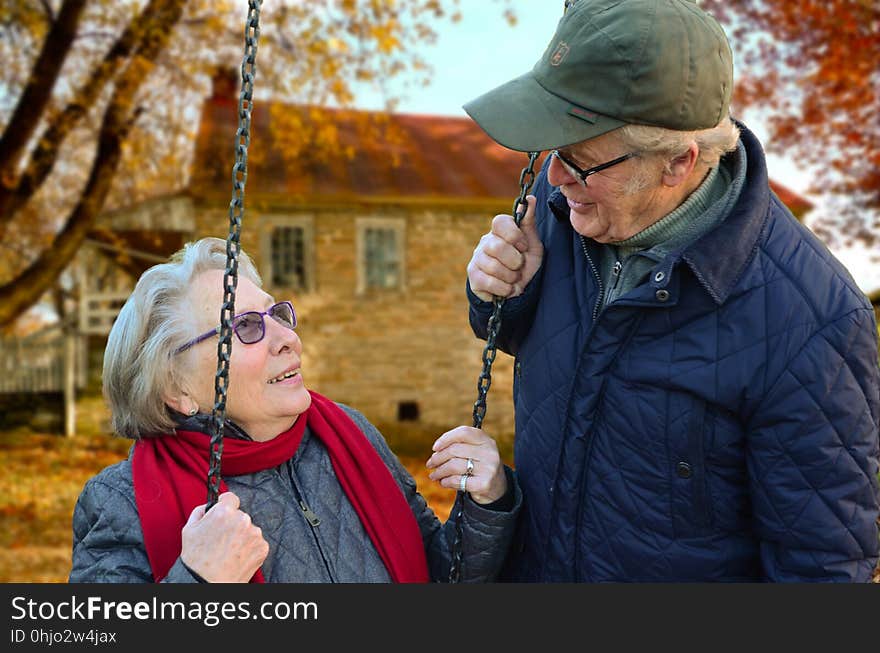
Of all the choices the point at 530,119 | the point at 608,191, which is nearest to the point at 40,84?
the point at 530,119

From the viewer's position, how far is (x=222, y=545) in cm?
190

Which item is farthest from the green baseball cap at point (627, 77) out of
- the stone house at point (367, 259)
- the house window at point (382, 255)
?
the house window at point (382, 255)

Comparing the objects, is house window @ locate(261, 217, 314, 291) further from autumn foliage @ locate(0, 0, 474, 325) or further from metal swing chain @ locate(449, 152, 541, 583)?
metal swing chain @ locate(449, 152, 541, 583)

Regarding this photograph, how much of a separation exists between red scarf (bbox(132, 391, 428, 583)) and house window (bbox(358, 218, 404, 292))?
13454 mm

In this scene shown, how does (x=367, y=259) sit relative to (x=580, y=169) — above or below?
below

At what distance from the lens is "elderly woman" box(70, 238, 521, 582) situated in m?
2.03

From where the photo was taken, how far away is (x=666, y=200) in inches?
74.3

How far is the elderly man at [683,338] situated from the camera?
5.80 feet

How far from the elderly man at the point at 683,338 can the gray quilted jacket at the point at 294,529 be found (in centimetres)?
24

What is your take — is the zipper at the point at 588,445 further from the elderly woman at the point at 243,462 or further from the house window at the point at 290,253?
the house window at the point at 290,253

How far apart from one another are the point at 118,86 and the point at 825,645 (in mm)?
10471

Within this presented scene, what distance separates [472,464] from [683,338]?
63 cm

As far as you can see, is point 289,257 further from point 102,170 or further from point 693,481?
point 693,481

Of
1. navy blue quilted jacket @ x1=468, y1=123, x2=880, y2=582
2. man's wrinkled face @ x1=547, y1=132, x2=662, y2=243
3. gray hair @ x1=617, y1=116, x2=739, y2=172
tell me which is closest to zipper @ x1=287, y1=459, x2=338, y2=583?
navy blue quilted jacket @ x1=468, y1=123, x2=880, y2=582
